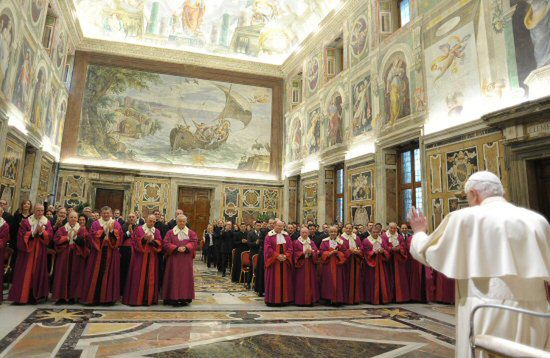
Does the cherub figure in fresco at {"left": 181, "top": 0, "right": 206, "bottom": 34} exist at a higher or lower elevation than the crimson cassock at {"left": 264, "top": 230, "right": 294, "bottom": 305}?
higher

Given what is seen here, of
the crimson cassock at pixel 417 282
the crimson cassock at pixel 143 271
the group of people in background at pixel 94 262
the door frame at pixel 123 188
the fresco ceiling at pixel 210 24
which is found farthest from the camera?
the fresco ceiling at pixel 210 24

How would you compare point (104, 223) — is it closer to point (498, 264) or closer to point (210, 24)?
point (498, 264)

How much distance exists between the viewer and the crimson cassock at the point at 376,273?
8.13 m

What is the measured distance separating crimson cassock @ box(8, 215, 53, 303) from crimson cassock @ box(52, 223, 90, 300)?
0.67 feet

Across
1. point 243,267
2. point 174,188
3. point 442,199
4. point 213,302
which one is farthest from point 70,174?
point 442,199

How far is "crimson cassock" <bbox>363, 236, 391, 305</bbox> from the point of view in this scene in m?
8.13

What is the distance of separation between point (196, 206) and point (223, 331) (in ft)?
49.2

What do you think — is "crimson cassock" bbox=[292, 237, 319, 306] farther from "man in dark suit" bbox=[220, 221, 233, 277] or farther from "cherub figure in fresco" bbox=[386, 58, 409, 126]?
"cherub figure in fresco" bbox=[386, 58, 409, 126]

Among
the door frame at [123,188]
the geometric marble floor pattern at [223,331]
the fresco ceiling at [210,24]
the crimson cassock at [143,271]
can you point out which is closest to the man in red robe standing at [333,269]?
the geometric marble floor pattern at [223,331]

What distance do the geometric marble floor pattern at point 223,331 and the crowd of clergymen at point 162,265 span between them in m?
0.35

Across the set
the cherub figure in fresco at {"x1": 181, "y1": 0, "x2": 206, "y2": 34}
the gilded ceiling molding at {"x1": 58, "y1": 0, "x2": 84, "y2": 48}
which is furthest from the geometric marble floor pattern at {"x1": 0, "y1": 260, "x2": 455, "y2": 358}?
the cherub figure in fresco at {"x1": 181, "y1": 0, "x2": 206, "y2": 34}

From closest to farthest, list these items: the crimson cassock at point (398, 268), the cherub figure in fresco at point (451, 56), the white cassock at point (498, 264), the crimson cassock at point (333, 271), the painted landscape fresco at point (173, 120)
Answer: the white cassock at point (498, 264) → the crimson cassock at point (333, 271) → the crimson cassock at point (398, 268) → the cherub figure in fresco at point (451, 56) → the painted landscape fresco at point (173, 120)

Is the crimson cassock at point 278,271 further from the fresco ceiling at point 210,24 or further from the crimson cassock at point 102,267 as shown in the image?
the fresco ceiling at point 210,24

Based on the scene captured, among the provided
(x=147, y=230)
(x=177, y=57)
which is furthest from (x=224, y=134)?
(x=147, y=230)
